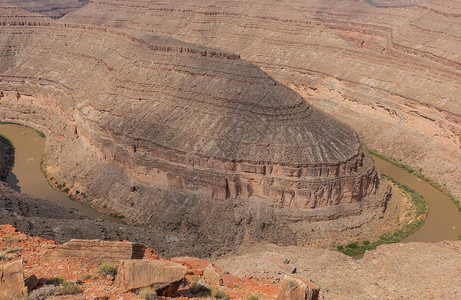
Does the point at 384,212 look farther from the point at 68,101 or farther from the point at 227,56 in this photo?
the point at 68,101

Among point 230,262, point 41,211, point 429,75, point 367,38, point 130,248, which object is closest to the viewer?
point 130,248

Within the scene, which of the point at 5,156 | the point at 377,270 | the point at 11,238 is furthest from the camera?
the point at 5,156

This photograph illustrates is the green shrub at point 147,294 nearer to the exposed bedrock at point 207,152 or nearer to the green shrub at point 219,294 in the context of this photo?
the green shrub at point 219,294

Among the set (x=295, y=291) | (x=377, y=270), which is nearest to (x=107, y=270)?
(x=295, y=291)

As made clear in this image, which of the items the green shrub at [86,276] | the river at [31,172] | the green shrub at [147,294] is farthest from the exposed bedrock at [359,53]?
the green shrub at [86,276]

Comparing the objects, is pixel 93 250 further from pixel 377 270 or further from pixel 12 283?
pixel 377 270

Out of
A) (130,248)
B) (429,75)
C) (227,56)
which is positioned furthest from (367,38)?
(130,248)
